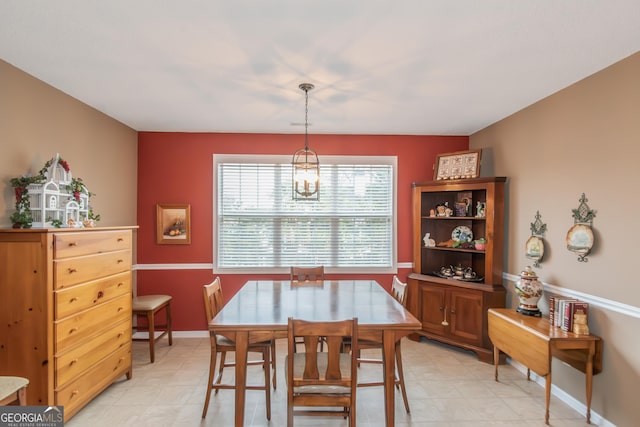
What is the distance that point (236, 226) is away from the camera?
4398 millimetres

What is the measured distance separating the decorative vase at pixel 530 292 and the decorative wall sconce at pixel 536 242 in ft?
0.65

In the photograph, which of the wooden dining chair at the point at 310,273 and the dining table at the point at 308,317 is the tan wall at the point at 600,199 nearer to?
the dining table at the point at 308,317

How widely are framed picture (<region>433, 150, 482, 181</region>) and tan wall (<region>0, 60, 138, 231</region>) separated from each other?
3.87 meters

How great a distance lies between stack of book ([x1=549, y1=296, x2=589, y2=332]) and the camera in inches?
102

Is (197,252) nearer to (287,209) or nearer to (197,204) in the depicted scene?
(197,204)

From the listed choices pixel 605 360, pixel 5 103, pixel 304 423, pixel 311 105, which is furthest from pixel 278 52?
pixel 605 360

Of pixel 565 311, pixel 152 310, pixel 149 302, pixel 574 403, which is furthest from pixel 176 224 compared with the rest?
pixel 574 403

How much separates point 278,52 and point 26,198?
84.2 inches

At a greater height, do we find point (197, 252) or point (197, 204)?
point (197, 204)

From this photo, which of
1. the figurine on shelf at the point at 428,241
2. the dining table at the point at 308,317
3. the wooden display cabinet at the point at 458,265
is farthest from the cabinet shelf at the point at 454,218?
the dining table at the point at 308,317

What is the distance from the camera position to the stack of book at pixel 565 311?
2.60 m

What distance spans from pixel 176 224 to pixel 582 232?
4.30m

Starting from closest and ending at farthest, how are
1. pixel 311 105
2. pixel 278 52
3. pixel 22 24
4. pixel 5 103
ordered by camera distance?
pixel 22 24
pixel 278 52
pixel 5 103
pixel 311 105

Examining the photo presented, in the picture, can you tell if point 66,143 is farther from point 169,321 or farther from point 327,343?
point 327,343
